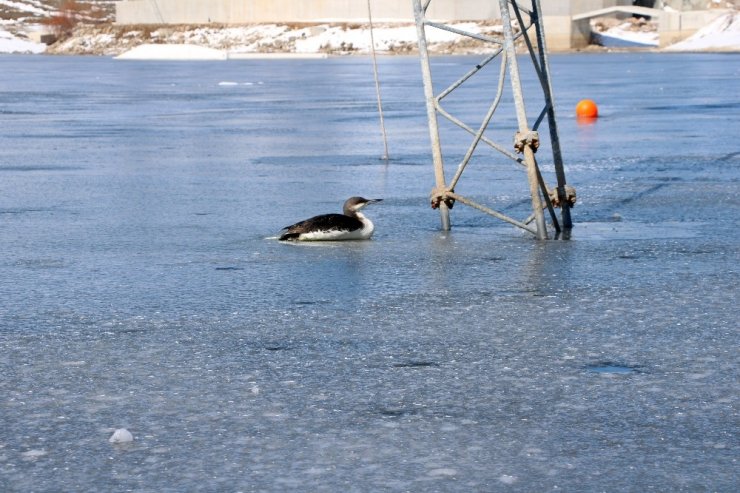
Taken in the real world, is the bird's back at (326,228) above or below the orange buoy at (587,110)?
above

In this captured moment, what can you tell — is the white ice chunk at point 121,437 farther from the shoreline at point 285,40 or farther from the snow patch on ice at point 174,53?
the shoreline at point 285,40

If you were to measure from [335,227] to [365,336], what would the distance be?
3358 mm

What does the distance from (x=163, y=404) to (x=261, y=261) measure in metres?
4.06

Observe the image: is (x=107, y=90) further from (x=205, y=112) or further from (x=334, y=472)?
(x=334, y=472)

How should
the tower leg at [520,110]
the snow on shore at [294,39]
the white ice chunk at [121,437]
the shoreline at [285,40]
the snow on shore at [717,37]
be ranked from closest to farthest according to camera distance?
the white ice chunk at [121,437] → the tower leg at [520,110] → the snow on shore at [717,37] → the snow on shore at [294,39] → the shoreline at [285,40]

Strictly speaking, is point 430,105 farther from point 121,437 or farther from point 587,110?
point 587,110

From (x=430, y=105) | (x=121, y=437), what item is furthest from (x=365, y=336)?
(x=430, y=105)

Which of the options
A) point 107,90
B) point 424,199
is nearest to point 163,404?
point 424,199

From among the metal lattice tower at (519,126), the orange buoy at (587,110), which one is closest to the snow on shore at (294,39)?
the orange buoy at (587,110)

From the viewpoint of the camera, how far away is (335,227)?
34.2 ft

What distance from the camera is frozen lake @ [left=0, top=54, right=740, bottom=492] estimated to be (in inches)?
195

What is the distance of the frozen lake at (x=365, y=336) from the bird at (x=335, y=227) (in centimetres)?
10

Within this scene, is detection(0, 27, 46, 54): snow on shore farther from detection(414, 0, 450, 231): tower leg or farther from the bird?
the bird

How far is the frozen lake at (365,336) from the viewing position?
16.3 feet
